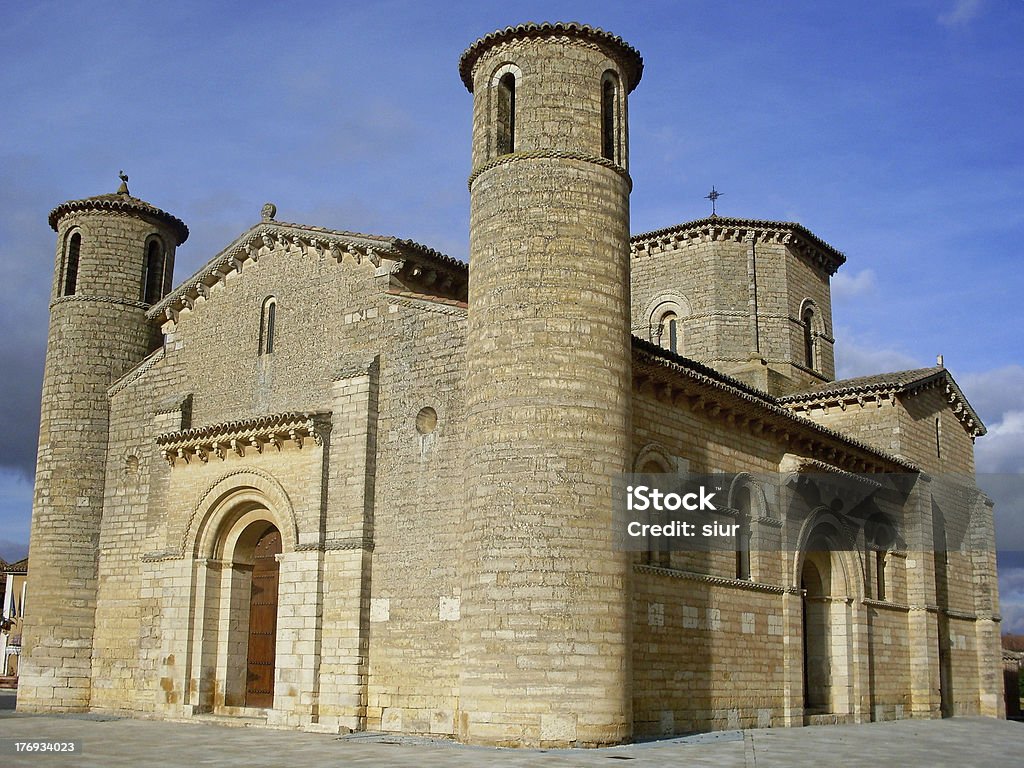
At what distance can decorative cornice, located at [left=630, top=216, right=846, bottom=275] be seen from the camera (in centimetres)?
2883

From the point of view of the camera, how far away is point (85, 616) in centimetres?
2102

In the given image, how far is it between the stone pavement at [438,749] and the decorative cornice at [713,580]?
A: 2.41 metres

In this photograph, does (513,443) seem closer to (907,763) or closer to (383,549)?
(383,549)

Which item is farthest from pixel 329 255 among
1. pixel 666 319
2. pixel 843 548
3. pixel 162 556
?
pixel 666 319

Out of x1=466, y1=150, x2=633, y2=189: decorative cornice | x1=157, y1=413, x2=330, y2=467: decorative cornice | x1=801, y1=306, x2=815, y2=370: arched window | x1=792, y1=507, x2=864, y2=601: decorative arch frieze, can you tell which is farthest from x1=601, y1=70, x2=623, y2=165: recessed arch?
x1=801, y1=306, x2=815, y2=370: arched window

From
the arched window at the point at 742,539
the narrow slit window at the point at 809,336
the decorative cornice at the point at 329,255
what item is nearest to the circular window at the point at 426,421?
the decorative cornice at the point at 329,255

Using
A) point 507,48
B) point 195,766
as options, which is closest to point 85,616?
point 195,766

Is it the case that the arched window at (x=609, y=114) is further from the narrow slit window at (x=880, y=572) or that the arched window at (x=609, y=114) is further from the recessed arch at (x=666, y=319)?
the recessed arch at (x=666, y=319)

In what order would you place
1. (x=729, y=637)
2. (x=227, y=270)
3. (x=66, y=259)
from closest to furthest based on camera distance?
(x=729, y=637), (x=227, y=270), (x=66, y=259)

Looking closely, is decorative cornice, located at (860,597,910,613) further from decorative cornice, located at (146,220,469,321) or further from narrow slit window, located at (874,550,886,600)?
decorative cornice, located at (146,220,469,321)

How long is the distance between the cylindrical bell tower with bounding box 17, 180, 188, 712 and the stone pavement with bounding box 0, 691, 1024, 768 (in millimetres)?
1940

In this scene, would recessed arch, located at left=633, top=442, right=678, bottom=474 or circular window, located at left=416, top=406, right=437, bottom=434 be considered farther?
recessed arch, located at left=633, top=442, right=678, bottom=474

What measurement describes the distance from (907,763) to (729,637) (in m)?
5.18

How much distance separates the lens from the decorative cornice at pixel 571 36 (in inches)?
648
